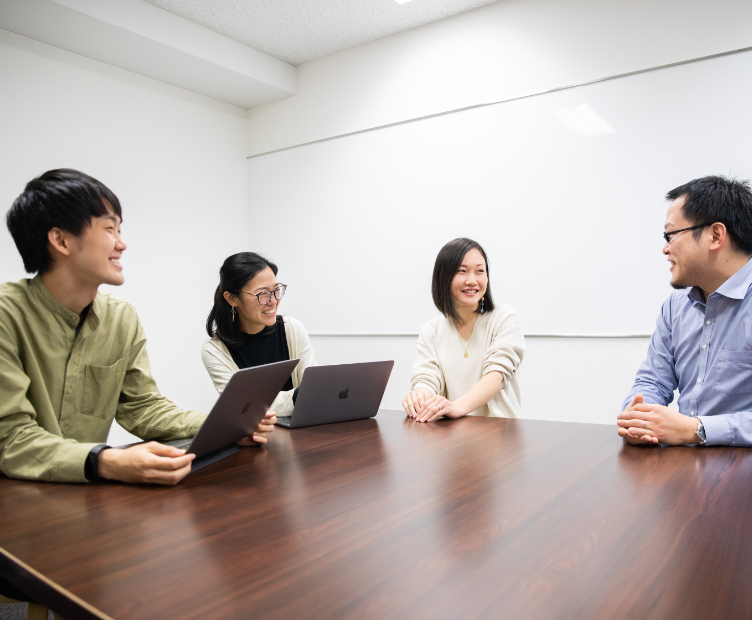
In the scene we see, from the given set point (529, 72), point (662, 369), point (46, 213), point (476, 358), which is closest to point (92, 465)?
point (46, 213)

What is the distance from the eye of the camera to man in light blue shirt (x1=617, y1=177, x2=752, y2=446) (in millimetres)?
1603

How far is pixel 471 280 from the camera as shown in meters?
2.37

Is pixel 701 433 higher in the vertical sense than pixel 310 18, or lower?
lower

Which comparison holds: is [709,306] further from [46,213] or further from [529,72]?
[529,72]

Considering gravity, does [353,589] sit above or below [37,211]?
below

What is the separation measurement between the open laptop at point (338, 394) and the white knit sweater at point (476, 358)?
1.19 feet

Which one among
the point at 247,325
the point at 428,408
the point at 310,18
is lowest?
the point at 428,408

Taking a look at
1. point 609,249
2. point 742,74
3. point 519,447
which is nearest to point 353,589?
point 519,447

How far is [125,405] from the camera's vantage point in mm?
1647

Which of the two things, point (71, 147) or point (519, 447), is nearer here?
point (519, 447)

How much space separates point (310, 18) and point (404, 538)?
3.77 m

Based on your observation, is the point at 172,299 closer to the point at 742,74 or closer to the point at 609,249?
the point at 609,249

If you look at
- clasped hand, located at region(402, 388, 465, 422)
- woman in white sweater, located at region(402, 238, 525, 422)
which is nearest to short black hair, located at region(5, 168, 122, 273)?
clasped hand, located at region(402, 388, 465, 422)

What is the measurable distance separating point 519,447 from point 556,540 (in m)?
0.61
